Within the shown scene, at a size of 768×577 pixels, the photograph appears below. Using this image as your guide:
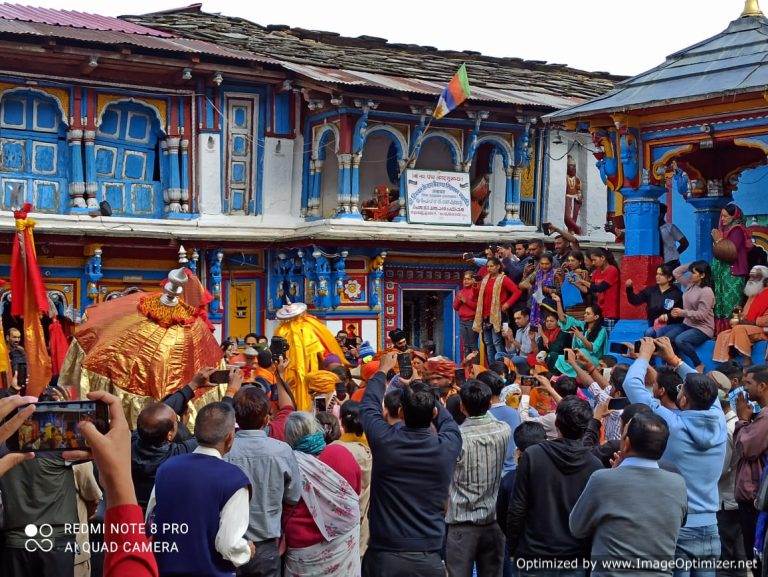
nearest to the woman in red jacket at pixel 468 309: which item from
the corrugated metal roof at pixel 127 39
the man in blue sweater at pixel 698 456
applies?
the corrugated metal roof at pixel 127 39

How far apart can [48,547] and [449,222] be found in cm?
1591

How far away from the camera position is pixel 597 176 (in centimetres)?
2458

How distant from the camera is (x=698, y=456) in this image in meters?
6.64

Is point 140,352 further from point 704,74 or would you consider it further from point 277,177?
point 277,177

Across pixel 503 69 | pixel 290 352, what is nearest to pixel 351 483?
pixel 290 352

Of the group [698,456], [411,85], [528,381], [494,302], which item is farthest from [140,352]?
[411,85]

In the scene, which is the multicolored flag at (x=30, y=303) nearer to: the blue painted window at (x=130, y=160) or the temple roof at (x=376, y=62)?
the blue painted window at (x=130, y=160)

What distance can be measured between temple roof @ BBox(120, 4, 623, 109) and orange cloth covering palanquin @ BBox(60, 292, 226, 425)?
9.00m

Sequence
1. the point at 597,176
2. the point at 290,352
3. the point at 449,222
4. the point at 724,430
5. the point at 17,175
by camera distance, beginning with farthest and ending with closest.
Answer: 1. the point at 597,176
2. the point at 449,222
3. the point at 17,175
4. the point at 290,352
5. the point at 724,430

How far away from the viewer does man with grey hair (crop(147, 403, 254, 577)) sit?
5234 mm

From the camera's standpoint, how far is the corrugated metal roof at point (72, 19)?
760 inches

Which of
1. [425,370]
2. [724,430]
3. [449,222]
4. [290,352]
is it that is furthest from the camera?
[449,222]

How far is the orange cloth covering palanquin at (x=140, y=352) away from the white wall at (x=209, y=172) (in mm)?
9059

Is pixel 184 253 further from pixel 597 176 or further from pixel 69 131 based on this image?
pixel 597 176
